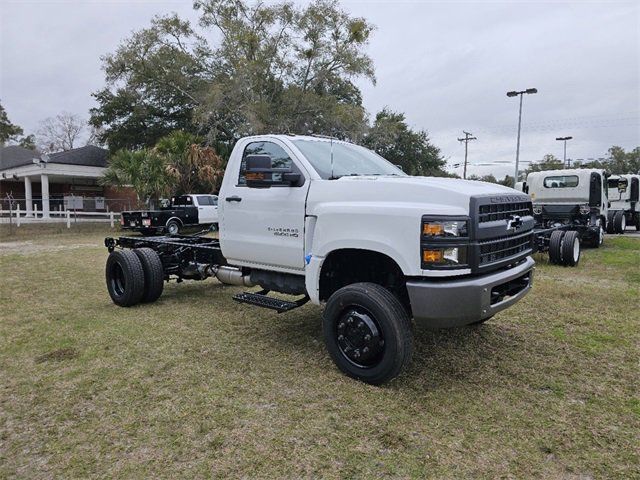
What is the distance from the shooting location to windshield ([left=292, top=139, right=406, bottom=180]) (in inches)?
180

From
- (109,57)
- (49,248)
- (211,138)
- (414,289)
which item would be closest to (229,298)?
(414,289)

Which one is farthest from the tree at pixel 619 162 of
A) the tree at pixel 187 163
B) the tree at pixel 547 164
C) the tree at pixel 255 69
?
the tree at pixel 187 163

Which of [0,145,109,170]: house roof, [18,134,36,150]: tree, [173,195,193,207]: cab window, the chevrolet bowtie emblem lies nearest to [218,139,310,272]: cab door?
the chevrolet bowtie emblem

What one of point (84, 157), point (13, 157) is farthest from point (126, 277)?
point (13, 157)

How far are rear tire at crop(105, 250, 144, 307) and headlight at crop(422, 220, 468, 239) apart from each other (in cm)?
440

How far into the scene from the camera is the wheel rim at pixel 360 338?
12.3 ft

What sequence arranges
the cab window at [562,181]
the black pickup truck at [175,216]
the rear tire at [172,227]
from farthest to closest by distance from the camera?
the rear tire at [172,227] < the black pickup truck at [175,216] < the cab window at [562,181]

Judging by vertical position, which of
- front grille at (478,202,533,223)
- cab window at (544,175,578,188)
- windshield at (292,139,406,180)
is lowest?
front grille at (478,202,533,223)

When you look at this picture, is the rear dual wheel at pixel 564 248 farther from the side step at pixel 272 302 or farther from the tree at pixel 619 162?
the tree at pixel 619 162

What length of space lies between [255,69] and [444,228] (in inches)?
1004

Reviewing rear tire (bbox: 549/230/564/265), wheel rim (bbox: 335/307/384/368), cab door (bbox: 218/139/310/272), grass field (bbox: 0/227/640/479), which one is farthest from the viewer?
rear tire (bbox: 549/230/564/265)

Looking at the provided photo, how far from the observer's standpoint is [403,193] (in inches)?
147

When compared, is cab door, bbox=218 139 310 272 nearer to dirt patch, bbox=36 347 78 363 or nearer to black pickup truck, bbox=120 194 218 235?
dirt patch, bbox=36 347 78 363

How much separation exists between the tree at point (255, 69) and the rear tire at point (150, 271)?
2001 centimetres
